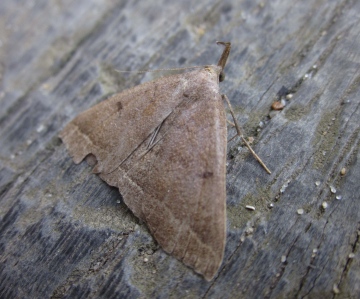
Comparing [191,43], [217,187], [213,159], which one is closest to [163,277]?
[217,187]

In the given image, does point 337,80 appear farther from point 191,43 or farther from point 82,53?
point 82,53

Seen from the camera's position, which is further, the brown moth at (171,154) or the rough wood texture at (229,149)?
the brown moth at (171,154)

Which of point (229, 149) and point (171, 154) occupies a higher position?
point (171, 154)

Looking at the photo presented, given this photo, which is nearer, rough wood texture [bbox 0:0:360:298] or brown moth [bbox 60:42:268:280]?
rough wood texture [bbox 0:0:360:298]
